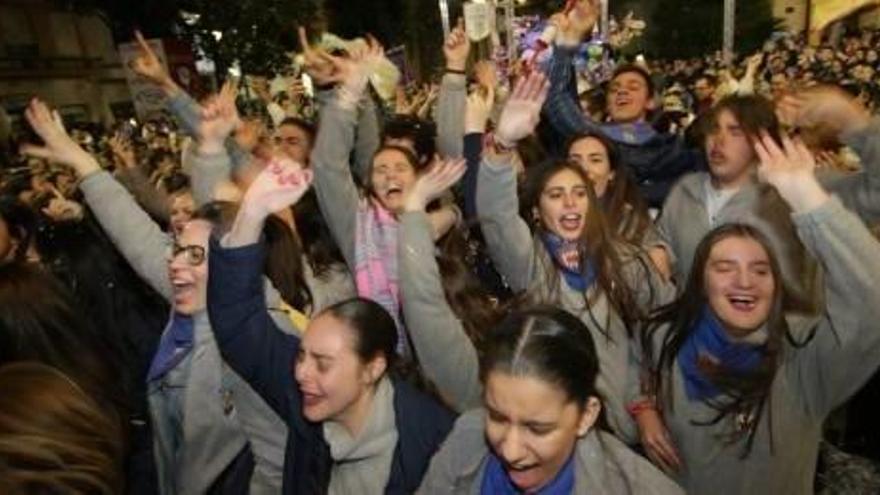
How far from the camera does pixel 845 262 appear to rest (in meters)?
1.99

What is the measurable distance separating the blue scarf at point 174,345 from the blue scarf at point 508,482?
118 centimetres

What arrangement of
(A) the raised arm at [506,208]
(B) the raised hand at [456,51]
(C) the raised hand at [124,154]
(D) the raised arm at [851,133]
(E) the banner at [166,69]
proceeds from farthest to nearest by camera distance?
1. (E) the banner at [166,69]
2. (C) the raised hand at [124,154]
3. (B) the raised hand at [456,51]
4. (A) the raised arm at [506,208]
5. (D) the raised arm at [851,133]

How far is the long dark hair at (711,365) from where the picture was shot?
2338mm

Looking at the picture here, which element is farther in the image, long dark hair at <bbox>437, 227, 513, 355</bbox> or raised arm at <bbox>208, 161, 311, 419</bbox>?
long dark hair at <bbox>437, 227, 513, 355</bbox>

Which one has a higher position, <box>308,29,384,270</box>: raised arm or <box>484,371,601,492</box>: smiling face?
<box>308,29,384,270</box>: raised arm

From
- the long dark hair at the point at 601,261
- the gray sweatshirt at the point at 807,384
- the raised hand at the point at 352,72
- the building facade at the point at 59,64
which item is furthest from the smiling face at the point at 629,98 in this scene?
the building facade at the point at 59,64

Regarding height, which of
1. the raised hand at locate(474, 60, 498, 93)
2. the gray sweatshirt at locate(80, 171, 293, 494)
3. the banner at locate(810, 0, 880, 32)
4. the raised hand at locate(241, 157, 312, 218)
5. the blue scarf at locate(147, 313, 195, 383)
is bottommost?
the gray sweatshirt at locate(80, 171, 293, 494)

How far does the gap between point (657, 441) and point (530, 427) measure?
3.04 ft

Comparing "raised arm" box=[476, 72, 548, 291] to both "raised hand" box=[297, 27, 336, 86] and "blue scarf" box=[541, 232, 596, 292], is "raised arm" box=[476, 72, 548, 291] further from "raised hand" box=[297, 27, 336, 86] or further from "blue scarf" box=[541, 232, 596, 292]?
"raised hand" box=[297, 27, 336, 86]

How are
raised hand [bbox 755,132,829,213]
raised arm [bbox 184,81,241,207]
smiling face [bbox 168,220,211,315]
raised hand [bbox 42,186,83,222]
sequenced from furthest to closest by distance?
raised hand [bbox 42,186,83,222] < raised arm [bbox 184,81,241,207] < smiling face [bbox 168,220,211,315] < raised hand [bbox 755,132,829,213]

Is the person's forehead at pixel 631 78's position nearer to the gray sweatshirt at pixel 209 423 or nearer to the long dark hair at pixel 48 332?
the gray sweatshirt at pixel 209 423

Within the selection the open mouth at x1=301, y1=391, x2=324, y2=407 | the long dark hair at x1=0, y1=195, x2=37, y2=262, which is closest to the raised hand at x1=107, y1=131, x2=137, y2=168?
the long dark hair at x1=0, y1=195, x2=37, y2=262

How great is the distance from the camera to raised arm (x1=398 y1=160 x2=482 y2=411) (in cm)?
249

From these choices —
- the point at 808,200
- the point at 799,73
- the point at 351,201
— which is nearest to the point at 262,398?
the point at 351,201
